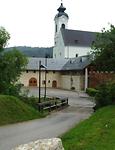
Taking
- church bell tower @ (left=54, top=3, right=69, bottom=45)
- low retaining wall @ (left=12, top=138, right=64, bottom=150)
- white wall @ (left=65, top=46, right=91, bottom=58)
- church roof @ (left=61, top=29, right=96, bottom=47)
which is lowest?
low retaining wall @ (left=12, top=138, right=64, bottom=150)

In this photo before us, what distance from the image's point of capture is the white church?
79.2 m

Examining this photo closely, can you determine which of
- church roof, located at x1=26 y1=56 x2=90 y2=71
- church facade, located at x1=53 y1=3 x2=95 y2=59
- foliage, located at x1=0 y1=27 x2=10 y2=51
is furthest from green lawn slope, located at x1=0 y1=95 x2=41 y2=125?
church facade, located at x1=53 y1=3 x2=95 y2=59

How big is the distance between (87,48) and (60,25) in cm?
1002

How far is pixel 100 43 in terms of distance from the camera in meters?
41.8

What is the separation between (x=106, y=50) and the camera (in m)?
39.6

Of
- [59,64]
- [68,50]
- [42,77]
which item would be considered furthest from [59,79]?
[68,50]

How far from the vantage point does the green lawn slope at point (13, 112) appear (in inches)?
1022

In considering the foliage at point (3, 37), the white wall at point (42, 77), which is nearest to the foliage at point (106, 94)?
the foliage at point (3, 37)

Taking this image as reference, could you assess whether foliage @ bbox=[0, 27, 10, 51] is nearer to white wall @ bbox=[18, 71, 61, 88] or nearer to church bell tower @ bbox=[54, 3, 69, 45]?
white wall @ bbox=[18, 71, 61, 88]

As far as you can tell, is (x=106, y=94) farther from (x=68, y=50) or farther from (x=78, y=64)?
(x=68, y=50)

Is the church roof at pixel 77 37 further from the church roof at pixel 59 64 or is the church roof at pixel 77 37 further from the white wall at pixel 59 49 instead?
the church roof at pixel 59 64

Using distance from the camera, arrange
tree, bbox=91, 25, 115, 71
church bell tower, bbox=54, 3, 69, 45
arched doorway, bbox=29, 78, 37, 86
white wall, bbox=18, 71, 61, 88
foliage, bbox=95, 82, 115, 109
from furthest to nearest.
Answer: church bell tower, bbox=54, 3, 69, 45
arched doorway, bbox=29, 78, 37, 86
white wall, bbox=18, 71, 61, 88
tree, bbox=91, 25, 115, 71
foliage, bbox=95, 82, 115, 109

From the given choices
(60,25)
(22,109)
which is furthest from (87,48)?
(22,109)

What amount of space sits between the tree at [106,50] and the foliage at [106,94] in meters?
4.26
